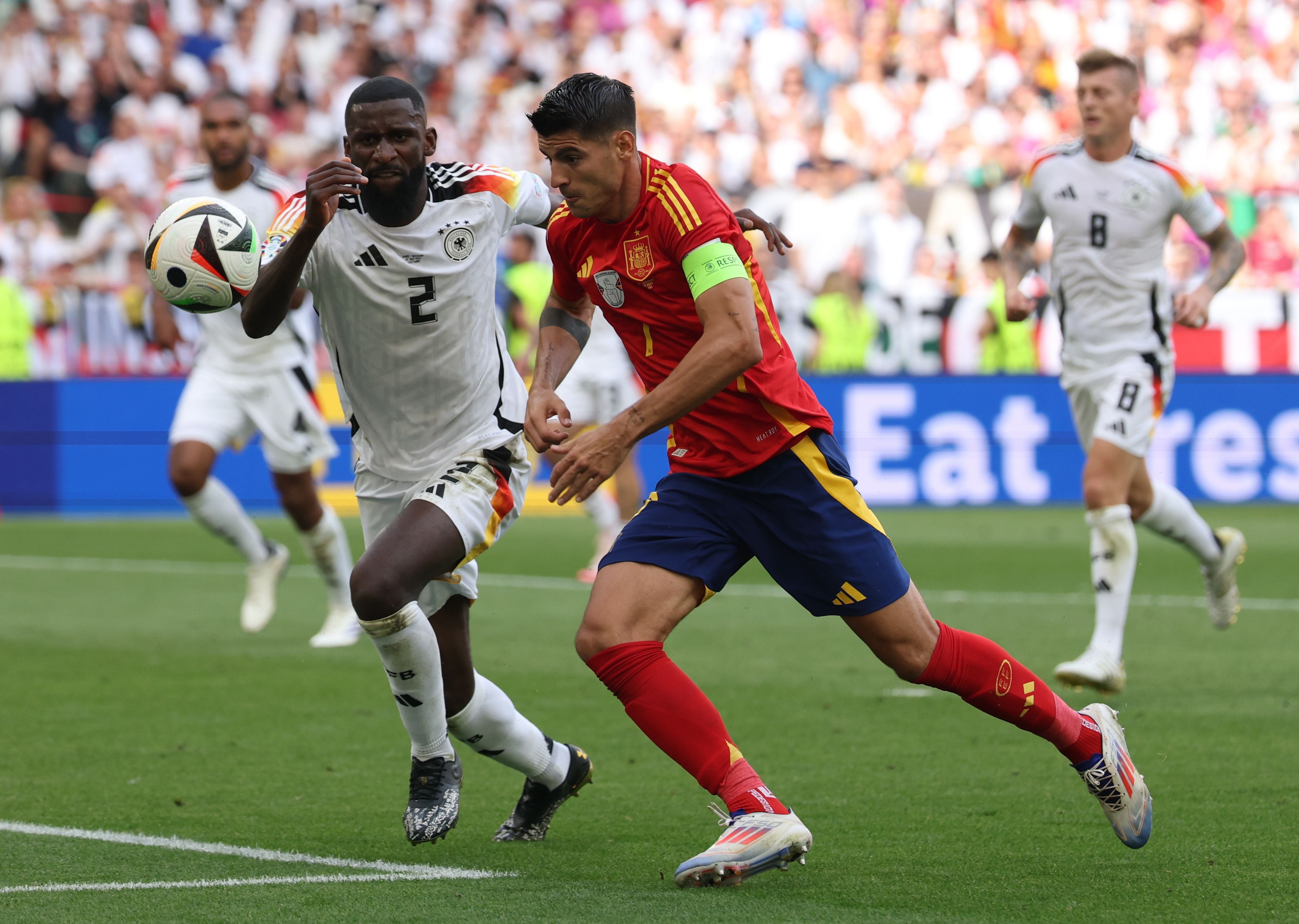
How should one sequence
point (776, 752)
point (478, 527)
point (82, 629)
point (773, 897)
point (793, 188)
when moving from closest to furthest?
point (773, 897), point (478, 527), point (776, 752), point (82, 629), point (793, 188)

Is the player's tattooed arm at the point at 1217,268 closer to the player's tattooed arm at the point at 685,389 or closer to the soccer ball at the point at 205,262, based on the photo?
the player's tattooed arm at the point at 685,389

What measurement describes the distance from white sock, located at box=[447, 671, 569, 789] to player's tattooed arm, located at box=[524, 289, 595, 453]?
0.82 metres

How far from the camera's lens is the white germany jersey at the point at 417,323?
5152 millimetres

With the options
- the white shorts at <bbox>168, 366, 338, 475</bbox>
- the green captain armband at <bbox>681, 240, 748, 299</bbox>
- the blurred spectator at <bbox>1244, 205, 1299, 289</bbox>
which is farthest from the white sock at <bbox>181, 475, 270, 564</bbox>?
the blurred spectator at <bbox>1244, 205, 1299, 289</bbox>

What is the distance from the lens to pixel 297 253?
15.4ft

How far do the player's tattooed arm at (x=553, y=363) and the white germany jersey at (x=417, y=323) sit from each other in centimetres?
22

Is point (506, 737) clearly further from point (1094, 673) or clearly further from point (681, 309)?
point (1094, 673)

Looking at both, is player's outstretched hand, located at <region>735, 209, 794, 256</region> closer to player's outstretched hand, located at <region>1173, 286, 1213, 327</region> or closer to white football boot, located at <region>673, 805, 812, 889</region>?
white football boot, located at <region>673, 805, 812, 889</region>

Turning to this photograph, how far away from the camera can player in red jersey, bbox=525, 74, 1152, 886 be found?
4.37 metres

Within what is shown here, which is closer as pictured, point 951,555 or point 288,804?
point 288,804

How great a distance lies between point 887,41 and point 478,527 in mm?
20894

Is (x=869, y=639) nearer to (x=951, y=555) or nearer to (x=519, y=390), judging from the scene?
(x=519, y=390)

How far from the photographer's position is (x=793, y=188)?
21.1 meters


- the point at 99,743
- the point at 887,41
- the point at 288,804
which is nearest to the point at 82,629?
the point at 99,743
